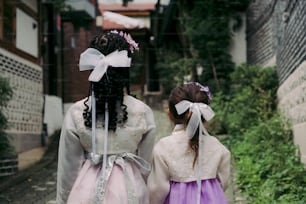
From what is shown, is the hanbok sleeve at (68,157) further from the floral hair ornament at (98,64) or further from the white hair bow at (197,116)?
the white hair bow at (197,116)

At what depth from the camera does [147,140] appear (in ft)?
9.68

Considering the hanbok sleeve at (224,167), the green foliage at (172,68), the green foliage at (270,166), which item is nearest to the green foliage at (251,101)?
the green foliage at (270,166)

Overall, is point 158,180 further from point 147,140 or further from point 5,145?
point 5,145

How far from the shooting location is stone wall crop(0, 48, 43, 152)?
9.64 metres

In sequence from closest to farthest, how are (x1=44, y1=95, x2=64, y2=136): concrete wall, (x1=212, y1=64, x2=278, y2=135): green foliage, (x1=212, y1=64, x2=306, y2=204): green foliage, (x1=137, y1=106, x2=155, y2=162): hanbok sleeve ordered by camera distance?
(x1=137, y1=106, x2=155, y2=162): hanbok sleeve < (x1=212, y1=64, x2=306, y2=204): green foliage < (x1=212, y1=64, x2=278, y2=135): green foliage < (x1=44, y1=95, x2=64, y2=136): concrete wall

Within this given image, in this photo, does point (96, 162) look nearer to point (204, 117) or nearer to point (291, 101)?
point (204, 117)

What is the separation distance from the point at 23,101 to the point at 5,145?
3116 millimetres

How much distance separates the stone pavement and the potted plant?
0.46ft

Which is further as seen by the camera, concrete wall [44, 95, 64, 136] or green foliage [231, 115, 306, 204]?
concrete wall [44, 95, 64, 136]

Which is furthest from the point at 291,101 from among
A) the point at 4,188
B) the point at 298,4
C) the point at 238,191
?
the point at 4,188

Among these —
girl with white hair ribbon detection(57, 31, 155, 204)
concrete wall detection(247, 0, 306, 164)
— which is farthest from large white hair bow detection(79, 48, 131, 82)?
concrete wall detection(247, 0, 306, 164)

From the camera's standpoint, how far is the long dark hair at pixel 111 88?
285 centimetres

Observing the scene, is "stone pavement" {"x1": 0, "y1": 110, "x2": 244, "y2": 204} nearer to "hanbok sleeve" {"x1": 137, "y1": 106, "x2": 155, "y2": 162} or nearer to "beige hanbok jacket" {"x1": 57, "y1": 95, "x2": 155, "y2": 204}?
"hanbok sleeve" {"x1": 137, "y1": 106, "x2": 155, "y2": 162}

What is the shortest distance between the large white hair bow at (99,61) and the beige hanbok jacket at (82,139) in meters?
0.19
